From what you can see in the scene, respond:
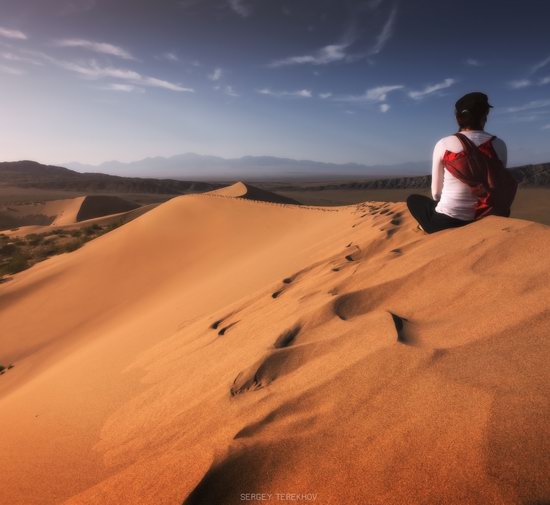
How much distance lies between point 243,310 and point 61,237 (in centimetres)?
1431

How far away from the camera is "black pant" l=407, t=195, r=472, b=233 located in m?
2.92

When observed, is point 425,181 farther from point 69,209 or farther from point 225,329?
point 225,329

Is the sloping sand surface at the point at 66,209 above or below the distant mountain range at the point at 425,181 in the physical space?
below

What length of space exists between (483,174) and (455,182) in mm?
195

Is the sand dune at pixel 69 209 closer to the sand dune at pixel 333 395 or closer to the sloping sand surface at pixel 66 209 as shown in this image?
the sloping sand surface at pixel 66 209

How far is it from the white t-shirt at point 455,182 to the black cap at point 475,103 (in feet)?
0.50

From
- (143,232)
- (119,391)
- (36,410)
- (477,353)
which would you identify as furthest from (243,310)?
(143,232)

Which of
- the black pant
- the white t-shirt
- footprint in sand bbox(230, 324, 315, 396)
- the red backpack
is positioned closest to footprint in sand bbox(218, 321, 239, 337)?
footprint in sand bbox(230, 324, 315, 396)

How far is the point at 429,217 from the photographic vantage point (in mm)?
3168

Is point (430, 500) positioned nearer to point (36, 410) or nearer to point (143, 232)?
point (36, 410)

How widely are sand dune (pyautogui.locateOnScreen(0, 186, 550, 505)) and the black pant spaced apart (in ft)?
0.48

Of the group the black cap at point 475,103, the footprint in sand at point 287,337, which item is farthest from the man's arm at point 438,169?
the footprint in sand at point 287,337

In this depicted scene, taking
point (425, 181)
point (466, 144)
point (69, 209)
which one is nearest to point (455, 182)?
point (466, 144)

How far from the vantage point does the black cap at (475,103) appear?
8.76 feet
